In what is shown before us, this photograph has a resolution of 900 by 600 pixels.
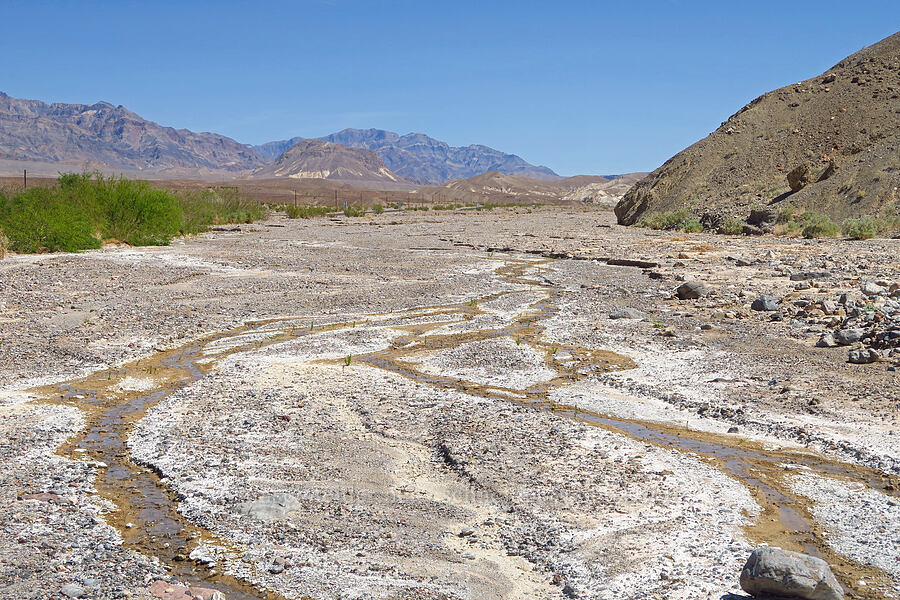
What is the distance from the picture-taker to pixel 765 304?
1425cm

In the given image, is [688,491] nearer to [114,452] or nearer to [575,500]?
[575,500]

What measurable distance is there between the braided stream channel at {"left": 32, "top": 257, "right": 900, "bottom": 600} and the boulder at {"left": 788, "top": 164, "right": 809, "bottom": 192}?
2703 centimetres

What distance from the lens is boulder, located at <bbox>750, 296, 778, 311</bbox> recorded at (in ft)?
46.6

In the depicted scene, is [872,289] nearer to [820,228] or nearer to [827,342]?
[827,342]

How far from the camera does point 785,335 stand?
12.2 meters

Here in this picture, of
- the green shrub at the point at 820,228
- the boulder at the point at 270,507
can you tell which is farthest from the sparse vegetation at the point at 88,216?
the green shrub at the point at 820,228

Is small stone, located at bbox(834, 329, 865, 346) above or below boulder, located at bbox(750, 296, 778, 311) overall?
below

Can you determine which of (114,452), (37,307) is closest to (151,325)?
(37,307)

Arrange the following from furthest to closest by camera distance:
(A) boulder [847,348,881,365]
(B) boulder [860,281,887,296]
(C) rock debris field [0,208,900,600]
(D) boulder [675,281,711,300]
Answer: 1. (D) boulder [675,281,711,300]
2. (B) boulder [860,281,887,296]
3. (A) boulder [847,348,881,365]
4. (C) rock debris field [0,208,900,600]

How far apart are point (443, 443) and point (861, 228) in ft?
81.6

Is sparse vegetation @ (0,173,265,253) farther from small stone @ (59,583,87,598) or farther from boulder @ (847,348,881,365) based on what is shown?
small stone @ (59,583,87,598)

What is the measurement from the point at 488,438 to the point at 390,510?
182 centimetres

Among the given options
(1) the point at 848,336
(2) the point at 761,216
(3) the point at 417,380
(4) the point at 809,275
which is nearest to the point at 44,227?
(3) the point at 417,380

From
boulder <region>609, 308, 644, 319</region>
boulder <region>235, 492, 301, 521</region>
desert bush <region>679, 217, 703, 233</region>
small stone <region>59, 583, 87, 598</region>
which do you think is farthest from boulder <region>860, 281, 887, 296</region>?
desert bush <region>679, 217, 703, 233</region>
